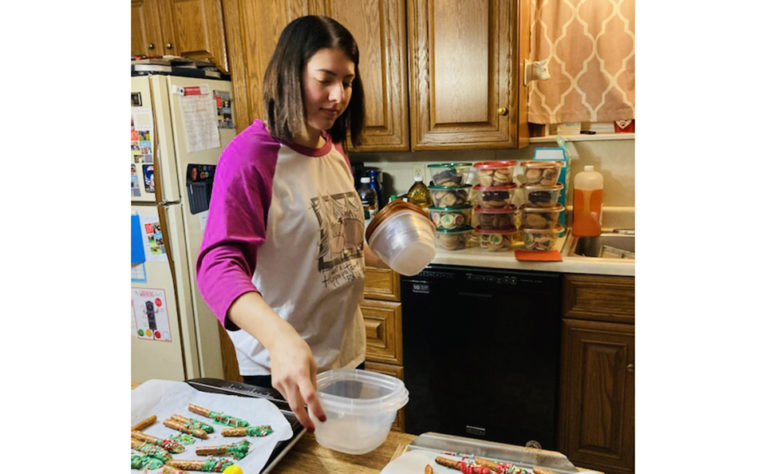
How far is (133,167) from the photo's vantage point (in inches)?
86.0

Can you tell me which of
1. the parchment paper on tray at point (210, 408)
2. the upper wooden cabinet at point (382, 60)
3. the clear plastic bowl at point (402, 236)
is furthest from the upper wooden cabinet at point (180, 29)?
the parchment paper on tray at point (210, 408)

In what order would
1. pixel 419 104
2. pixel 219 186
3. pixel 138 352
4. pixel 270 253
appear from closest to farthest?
pixel 219 186 < pixel 270 253 < pixel 419 104 < pixel 138 352

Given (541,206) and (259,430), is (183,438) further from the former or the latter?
(541,206)

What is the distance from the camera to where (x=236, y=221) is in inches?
38.7

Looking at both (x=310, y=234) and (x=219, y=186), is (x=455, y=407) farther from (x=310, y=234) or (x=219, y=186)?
(x=219, y=186)

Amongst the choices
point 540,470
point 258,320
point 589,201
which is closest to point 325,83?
point 258,320

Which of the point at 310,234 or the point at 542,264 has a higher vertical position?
the point at 310,234

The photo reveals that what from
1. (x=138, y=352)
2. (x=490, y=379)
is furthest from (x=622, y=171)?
(x=138, y=352)

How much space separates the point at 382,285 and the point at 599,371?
0.87 metres

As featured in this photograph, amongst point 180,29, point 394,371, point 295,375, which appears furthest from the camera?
point 180,29

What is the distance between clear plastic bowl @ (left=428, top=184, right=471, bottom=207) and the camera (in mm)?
2076

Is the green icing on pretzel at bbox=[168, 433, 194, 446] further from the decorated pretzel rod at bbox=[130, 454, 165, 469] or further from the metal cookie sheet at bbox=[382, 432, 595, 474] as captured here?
the metal cookie sheet at bbox=[382, 432, 595, 474]

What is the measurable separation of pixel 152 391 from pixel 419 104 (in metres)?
1.56

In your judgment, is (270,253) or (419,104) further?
(419,104)
